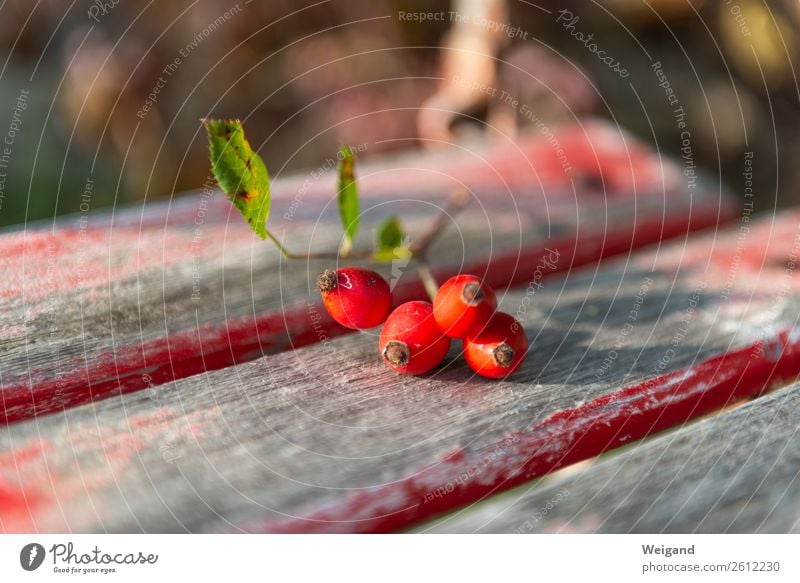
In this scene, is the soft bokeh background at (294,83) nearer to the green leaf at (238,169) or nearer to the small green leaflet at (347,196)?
the small green leaflet at (347,196)

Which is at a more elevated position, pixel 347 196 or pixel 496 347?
pixel 347 196

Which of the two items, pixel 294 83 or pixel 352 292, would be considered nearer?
pixel 352 292

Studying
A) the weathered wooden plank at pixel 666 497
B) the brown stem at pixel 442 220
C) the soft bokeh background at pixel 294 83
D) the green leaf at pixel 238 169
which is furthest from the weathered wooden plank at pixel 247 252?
the soft bokeh background at pixel 294 83

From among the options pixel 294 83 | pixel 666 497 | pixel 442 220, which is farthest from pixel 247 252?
pixel 294 83

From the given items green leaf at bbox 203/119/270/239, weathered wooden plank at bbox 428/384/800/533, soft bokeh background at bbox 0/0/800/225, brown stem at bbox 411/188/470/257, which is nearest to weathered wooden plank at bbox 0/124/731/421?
brown stem at bbox 411/188/470/257

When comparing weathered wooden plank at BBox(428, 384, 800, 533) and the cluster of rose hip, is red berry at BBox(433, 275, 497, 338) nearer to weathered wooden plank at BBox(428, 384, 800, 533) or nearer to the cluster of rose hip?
the cluster of rose hip

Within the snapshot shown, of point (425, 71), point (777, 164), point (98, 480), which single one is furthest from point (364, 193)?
point (777, 164)

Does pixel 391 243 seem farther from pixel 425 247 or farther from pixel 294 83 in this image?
pixel 294 83

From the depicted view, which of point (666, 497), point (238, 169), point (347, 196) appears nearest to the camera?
point (666, 497)
